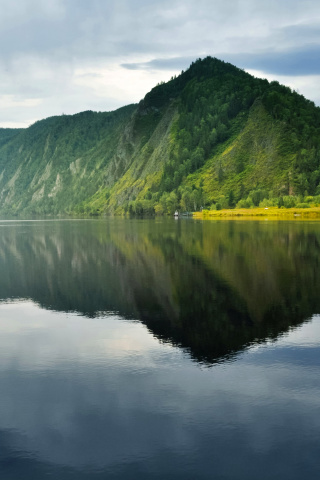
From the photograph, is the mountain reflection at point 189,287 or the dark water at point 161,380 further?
the mountain reflection at point 189,287

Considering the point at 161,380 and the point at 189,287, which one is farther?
the point at 189,287

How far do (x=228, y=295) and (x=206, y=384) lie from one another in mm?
15022

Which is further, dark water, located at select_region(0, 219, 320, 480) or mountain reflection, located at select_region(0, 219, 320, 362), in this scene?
mountain reflection, located at select_region(0, 219, 320, 362)

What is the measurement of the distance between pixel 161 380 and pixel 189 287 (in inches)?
689

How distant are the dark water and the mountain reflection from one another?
Answer: 0.15m

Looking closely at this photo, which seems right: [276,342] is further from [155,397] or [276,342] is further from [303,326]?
[155,397]

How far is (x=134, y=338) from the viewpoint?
21.6 meters

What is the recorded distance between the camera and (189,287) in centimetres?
3388

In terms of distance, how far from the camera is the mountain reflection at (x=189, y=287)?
2316 centimetres

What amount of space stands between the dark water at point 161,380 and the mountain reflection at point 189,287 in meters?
0.15

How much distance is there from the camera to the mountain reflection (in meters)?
23.2

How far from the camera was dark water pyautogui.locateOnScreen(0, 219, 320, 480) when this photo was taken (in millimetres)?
11891

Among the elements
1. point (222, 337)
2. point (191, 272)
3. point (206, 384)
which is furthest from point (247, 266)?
point (206, 384)

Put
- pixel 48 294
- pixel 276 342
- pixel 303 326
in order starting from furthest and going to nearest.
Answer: pixel 48 294 < pixel 303 326 < pixel 276 342
